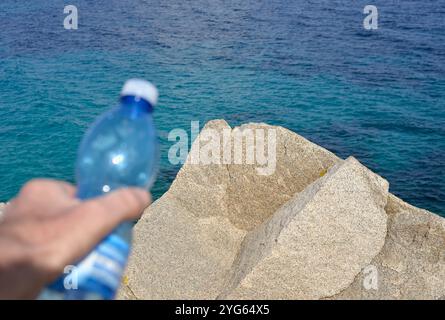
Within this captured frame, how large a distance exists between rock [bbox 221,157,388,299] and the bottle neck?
510cm

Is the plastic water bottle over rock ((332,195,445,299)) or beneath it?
over

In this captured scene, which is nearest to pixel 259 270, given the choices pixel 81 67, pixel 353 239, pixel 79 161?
pixel 353 239

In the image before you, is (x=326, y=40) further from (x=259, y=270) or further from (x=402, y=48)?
(x=259, y=270)

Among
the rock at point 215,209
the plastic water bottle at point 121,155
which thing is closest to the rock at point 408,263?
the rock at point 215,209

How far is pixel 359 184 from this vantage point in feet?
26.8

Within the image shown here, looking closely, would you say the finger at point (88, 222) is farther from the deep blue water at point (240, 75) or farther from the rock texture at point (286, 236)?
the deep blue water at point (240, 75)

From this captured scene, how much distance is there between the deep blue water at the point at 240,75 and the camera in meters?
16.4

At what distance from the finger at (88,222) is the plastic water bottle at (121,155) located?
365 mm

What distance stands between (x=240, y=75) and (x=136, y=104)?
1939 centimetres

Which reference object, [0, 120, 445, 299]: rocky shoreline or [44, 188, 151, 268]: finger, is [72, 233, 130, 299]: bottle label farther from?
[0, 120, 445, 299]: rocky shoreline

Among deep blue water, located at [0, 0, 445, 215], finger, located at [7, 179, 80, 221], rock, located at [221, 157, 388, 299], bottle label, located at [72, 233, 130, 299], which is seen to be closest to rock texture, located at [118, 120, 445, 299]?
rock, located at [221, 157, 388, 299]

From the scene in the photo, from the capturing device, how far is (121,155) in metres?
2.93

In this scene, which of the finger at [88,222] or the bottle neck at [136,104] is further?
the bottle neck at [136,104]

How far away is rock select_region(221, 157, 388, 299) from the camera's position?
7438 mm
